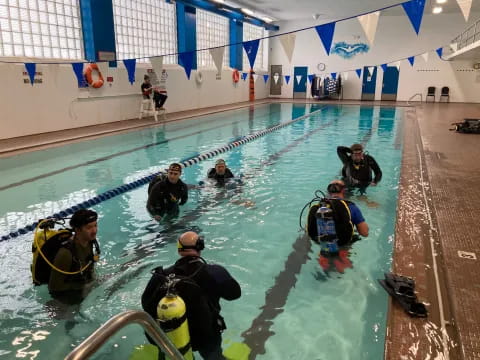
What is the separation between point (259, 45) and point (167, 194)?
2133 cm

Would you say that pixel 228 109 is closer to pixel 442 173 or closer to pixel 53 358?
pixel 442 173

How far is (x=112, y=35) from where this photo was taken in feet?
39.9

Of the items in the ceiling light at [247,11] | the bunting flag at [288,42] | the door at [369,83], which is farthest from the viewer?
the door at [369,83]

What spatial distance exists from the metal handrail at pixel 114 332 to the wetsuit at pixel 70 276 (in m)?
1.53

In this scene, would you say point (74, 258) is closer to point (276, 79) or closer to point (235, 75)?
point (235, 75)

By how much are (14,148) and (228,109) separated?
35.8 ft

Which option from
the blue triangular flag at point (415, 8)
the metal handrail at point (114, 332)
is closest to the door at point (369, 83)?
the blue triangular flag at point (415, 8)

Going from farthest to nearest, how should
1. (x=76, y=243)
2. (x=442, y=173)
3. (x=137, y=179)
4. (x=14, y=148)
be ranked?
(x=14, y=148)
(x=137, y=179)
(x=442, y=173)
(x=76, y=243)

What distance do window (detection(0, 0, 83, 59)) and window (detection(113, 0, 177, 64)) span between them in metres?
1.86

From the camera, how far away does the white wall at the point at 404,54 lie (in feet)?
71.8

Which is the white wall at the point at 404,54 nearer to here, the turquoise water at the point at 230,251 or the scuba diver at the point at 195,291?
the turquoise water at the point at 230,251

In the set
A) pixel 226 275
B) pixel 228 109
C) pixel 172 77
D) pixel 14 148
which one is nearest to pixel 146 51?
pixel 172 77

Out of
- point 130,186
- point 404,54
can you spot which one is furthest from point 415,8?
point 404,54

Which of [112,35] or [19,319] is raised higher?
[112,35]
